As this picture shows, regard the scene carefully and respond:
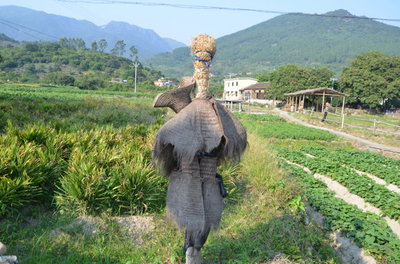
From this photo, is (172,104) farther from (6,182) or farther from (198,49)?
(6,182)

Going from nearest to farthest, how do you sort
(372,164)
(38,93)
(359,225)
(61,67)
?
(359,225), (372,164), (38,93), (61,67)

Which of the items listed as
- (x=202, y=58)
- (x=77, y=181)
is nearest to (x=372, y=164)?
(x=77, y=181)

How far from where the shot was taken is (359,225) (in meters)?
5.28

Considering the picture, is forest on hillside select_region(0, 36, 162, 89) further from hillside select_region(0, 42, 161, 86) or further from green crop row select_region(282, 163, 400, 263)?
green crop row select_region(282, 163, 400, 263)

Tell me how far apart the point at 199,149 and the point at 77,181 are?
2.96 meters

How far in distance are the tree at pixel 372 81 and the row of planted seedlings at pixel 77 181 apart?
4661 cm

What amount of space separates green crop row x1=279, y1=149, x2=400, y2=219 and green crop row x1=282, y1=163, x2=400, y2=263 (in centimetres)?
70

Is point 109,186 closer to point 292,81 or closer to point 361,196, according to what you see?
point 361,196

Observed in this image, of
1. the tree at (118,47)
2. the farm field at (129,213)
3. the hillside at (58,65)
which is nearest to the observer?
the farm field at (129,213)

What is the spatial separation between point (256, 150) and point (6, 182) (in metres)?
5.69

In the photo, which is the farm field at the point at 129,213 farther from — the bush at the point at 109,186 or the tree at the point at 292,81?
the tree at the point at 292,81

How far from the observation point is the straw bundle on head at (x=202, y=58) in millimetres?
2445

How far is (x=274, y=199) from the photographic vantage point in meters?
5.77

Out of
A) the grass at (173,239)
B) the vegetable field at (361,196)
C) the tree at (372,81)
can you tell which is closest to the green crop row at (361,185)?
the vegetable field at (361,196)
